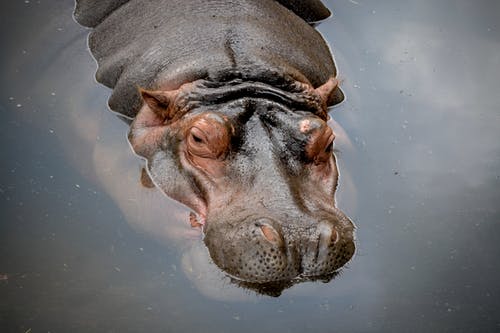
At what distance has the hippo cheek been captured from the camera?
3.83 m

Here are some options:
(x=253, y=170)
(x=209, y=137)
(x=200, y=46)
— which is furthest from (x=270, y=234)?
(x=200, y=46)

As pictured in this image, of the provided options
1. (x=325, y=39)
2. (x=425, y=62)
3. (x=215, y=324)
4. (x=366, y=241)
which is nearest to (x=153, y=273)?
(x=215, y=324)

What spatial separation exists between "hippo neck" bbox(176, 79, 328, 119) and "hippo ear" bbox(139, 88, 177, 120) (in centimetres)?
7

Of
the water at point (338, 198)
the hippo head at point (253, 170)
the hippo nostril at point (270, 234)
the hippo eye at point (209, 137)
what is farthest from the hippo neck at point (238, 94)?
the hippo nostril at point (270, 234)

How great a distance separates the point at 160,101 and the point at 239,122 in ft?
2.15

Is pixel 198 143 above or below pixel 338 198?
above

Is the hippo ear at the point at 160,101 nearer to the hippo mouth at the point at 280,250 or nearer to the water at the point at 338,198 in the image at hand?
the water at the point at 338,198

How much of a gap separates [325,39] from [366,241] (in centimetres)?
241

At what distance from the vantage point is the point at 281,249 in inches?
151

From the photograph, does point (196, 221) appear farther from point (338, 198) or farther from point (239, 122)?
point (338, 198)

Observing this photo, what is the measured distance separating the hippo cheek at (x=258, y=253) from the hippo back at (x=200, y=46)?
52.8 inches

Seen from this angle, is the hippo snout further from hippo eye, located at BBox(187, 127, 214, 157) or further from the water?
hippo eye, located at BBox(187, 127, 214, 157)

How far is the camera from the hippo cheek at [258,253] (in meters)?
3.83

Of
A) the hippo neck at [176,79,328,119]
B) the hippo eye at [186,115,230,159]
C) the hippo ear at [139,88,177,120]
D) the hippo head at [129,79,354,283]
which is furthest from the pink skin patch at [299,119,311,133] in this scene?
the hippo ear at [139,88,177,120]
